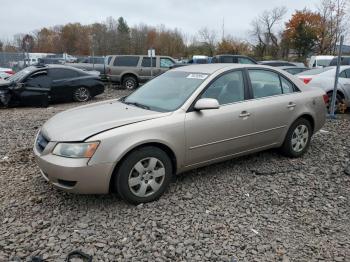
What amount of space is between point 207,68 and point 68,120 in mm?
2027

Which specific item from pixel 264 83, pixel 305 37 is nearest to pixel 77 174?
pixel 264 83

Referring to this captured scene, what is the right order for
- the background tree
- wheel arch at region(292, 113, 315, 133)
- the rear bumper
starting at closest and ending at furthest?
the rear bumper
wheel arch at region(292, 113, 315, 133)
the background tree

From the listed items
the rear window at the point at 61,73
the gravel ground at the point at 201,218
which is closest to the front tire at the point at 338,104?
the gravel ground at the point at 201,218

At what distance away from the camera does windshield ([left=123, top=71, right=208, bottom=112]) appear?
4316 millimetres

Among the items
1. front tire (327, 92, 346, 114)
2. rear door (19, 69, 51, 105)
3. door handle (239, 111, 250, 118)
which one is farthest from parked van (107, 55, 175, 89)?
door handle (239, 111, 250, 118)

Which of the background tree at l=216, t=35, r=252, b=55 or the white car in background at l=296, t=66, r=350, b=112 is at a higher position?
the background tree at l=216, t=35, r=252, b=55

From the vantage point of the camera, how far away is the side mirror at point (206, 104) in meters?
4.08

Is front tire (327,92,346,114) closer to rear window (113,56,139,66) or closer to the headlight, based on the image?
the headlight

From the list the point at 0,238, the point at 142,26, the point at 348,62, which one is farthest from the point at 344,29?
the point at 142,26

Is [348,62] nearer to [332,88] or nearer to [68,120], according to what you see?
[332,88]

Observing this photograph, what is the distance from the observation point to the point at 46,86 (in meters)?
11.5

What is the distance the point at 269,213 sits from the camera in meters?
3.82

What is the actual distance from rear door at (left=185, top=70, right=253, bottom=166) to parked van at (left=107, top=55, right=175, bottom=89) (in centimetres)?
1230

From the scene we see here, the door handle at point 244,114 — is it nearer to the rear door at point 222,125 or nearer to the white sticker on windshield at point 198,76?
the rear door at point 222,125
